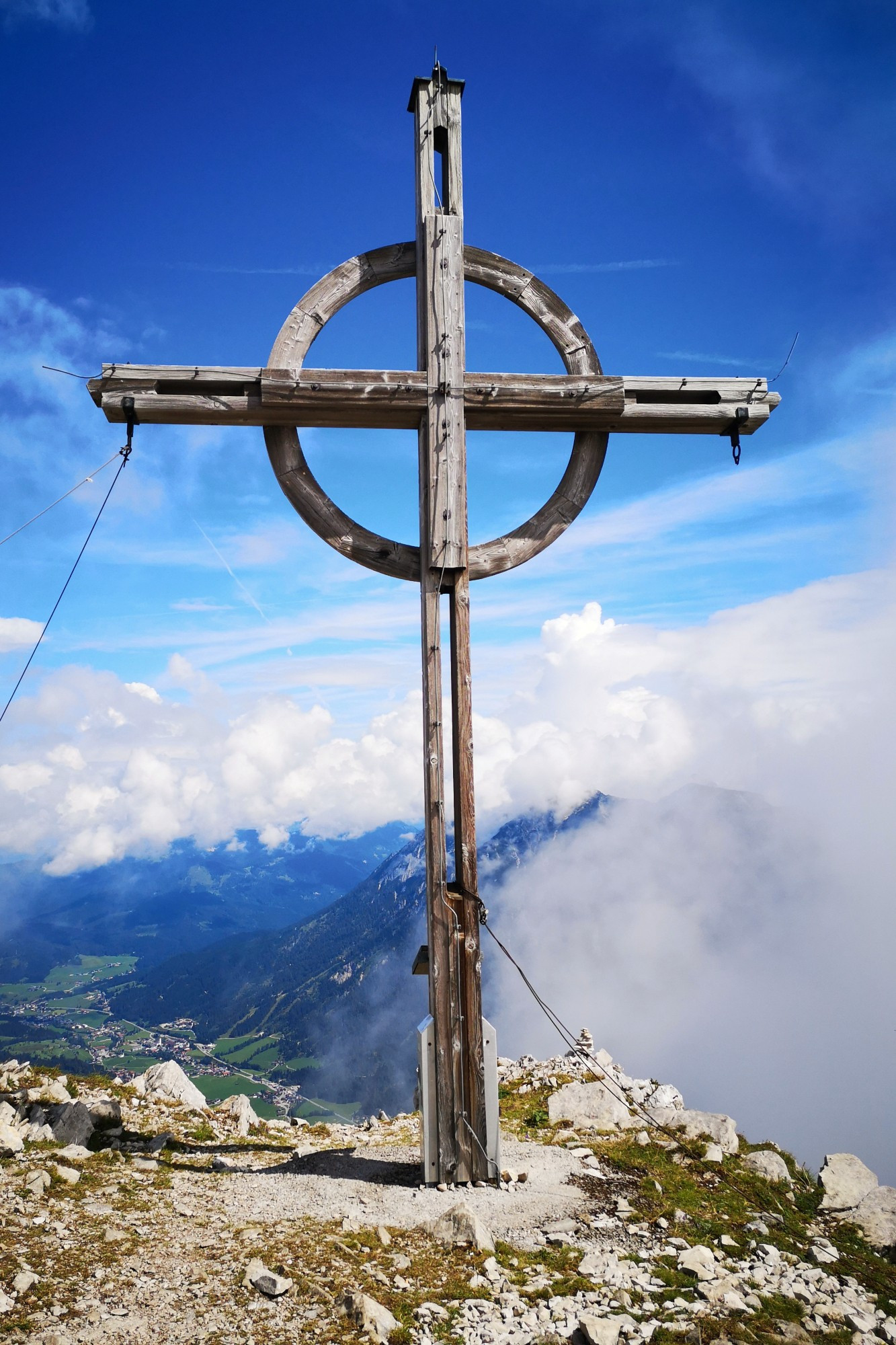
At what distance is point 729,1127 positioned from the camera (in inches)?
305

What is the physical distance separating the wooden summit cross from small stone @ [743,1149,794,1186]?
2411 millimetres

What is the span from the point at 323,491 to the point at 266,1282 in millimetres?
6182

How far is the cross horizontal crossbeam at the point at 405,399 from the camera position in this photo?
7496 millimetres

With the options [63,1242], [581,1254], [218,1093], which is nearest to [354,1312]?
[581,1254]

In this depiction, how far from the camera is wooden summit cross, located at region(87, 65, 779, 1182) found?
716cm

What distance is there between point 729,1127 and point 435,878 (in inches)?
153

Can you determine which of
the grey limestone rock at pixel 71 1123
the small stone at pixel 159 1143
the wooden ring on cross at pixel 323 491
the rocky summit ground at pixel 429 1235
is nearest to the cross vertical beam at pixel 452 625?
the wooden ring on cross at pixel 323 491

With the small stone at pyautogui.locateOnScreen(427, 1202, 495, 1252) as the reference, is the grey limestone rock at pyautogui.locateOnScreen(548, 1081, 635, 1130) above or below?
below

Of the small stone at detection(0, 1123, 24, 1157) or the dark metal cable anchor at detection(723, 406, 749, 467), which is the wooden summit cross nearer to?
the dark metal cable anchor at detection(723, 406, 749, 467)

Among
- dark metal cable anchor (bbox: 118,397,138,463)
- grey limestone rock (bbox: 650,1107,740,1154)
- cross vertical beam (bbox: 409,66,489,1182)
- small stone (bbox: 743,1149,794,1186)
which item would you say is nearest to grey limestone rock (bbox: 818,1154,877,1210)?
small stone (bbox: 743,1149,794,1186)

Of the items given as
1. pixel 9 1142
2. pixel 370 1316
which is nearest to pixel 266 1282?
Answer: pixel 370 1316

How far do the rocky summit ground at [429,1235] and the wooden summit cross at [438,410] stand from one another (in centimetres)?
141

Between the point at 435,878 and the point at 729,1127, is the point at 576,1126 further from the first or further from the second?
the point at 435,878

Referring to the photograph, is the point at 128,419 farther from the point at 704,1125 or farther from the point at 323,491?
the point at 704,1125
